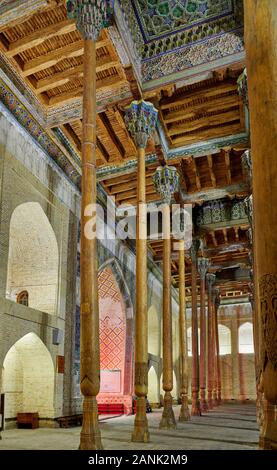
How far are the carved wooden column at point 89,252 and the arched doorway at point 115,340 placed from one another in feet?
29.4

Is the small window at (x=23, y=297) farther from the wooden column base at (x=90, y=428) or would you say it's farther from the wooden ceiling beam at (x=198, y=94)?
the wooden column base at (x=90, y=428)

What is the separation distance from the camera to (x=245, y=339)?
28.8 meters

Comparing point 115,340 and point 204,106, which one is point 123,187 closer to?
point 204,106

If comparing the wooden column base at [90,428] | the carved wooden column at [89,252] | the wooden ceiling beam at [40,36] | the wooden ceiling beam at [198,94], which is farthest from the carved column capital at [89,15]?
the wooden column base at [90,428]

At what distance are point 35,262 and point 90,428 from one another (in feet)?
20.1

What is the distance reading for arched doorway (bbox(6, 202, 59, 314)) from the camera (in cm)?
1058

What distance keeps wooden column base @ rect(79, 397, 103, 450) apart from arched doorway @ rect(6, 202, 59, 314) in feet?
17.7

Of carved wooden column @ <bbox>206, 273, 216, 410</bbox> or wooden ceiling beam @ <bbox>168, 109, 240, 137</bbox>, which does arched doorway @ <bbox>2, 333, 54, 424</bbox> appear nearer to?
wooden ceiling beam @ <bbox>168, 109, 240, 137</bbox>

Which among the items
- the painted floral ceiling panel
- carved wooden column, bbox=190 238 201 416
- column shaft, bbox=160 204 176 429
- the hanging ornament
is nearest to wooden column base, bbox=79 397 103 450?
column shaft, bbox=160 204 176 429

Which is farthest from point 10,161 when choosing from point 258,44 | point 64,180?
point 258,44

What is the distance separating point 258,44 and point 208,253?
1573 cm

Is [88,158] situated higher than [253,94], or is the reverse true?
[88,158]

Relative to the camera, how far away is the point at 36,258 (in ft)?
35.8
